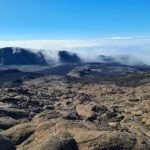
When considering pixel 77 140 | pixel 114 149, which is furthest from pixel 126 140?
pixel 77 140

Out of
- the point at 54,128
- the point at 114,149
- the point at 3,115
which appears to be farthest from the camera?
the point at 3,115

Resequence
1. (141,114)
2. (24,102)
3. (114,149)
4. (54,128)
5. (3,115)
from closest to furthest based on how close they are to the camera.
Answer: (114,149)
(54,128)
(3,115)
(141,114)
(24,102)

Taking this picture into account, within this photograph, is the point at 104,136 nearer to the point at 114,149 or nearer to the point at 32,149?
the point at 114,149

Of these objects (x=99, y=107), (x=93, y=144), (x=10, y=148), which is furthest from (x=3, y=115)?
(x=99, y=107)

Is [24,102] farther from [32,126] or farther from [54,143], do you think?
[54,143]

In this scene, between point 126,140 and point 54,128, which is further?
point 54,128

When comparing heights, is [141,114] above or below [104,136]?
below

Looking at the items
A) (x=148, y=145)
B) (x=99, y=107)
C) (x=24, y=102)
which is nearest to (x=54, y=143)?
(x=148, y=145)

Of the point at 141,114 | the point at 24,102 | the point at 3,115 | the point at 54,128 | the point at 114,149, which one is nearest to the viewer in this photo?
the point at 114,149

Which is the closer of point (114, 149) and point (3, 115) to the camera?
point (114, 149)
